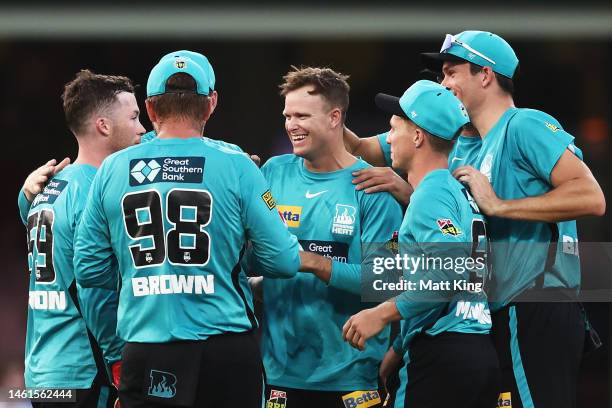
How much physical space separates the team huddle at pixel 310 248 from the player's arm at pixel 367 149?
0.45 ft

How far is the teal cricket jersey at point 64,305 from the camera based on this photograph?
449 cm

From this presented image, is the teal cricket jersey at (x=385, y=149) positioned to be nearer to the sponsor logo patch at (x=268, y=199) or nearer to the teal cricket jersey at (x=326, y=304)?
the teal cricket jersey at (x=326, y=304)

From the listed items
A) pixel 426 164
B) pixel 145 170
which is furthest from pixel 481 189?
pixel 145 170

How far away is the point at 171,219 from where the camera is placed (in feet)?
12.5

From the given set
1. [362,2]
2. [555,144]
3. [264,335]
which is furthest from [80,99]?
[362,2]

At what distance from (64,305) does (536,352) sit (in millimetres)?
2052

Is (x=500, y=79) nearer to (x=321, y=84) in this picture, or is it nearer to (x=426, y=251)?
(x=321, y=84)

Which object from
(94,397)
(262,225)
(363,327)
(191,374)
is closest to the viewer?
(191,374)

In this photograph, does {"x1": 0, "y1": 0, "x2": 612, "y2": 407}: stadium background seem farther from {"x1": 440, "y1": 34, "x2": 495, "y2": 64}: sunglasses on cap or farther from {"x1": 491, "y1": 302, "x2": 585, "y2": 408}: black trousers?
{"x1": 491, "y1": 302, "x2": 585, "y2": 408}: black trousers

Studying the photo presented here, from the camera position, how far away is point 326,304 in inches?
184

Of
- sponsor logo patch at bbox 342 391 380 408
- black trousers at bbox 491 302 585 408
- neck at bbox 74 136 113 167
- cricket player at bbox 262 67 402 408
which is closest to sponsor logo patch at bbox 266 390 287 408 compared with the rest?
cricket player at bbox 262 67 402 408

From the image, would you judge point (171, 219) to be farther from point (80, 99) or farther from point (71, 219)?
point (80, 99)

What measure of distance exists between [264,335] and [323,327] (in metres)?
0.32

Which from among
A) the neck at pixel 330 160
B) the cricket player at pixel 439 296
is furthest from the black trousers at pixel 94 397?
the neck at pixel 330 160
